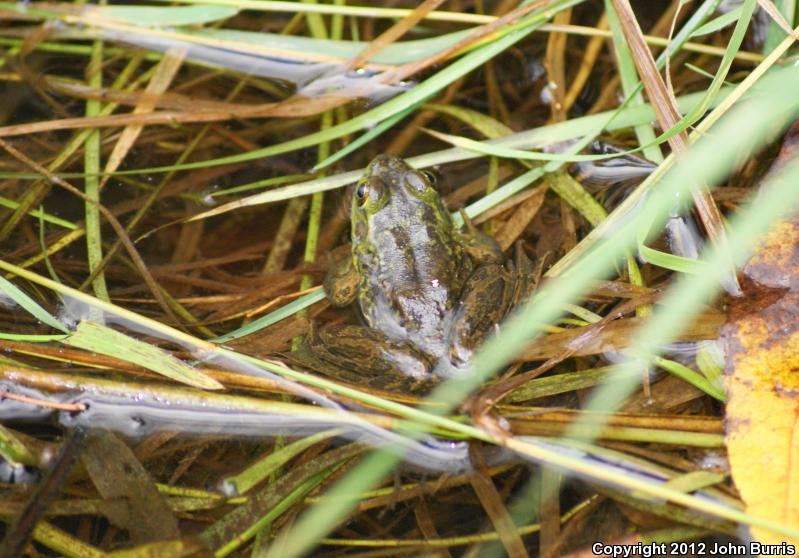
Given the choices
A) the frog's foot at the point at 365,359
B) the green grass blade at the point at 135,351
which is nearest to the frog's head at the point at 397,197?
the frog's foot at the point at 365,359

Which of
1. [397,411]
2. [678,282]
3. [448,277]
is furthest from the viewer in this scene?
[448,277]

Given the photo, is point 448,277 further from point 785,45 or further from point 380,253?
point 785,45

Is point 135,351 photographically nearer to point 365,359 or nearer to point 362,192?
point 365,359

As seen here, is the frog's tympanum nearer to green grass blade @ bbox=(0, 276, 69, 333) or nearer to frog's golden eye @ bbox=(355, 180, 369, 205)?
frog's golden eye @ bbox=(355, 180, 369, 205)

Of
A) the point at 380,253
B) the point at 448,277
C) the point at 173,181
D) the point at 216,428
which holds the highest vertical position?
the point at 173,181

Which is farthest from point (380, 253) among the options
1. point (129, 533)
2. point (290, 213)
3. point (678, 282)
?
point (129, 533)

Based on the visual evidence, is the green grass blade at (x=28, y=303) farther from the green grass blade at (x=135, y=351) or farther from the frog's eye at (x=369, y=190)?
the frog's eye at (x=369, y=190)

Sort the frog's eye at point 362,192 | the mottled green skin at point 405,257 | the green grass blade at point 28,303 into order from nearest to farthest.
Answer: the green grass blade at point 28,303, the mottled green skin at point 405,257, the frog's eye at point 362,192
